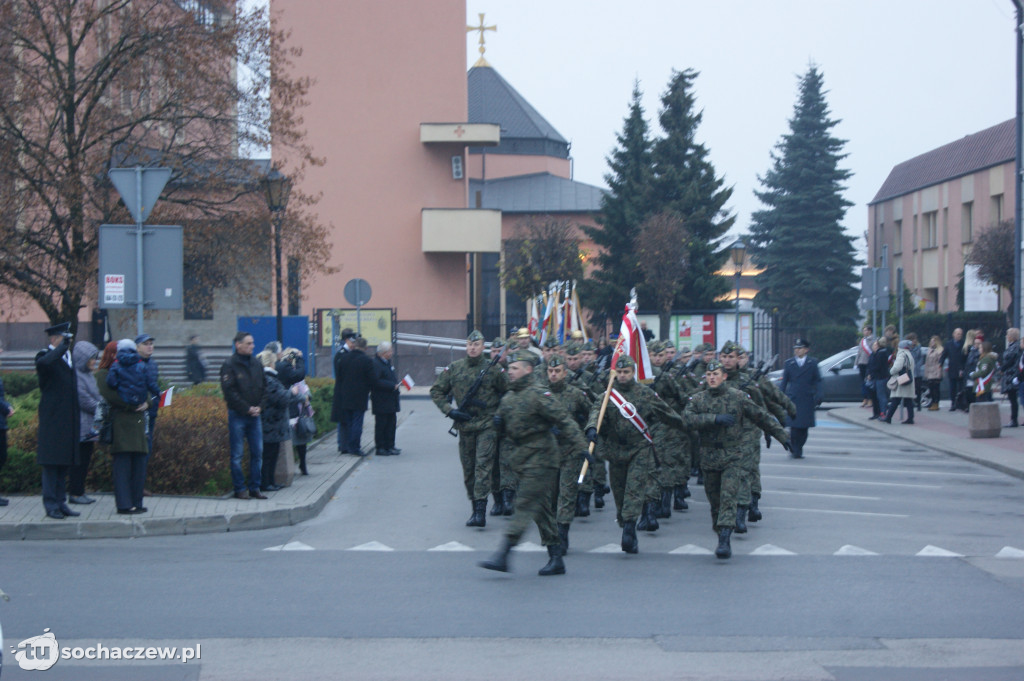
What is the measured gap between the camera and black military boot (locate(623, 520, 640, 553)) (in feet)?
30.1

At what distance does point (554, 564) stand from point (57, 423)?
5219 millimetres

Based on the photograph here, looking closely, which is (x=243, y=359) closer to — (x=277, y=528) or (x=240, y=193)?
(x=277, y=528)

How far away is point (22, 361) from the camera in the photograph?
3353 cm

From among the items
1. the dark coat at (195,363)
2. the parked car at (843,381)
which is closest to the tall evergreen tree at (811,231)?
the parked car at (843,381)

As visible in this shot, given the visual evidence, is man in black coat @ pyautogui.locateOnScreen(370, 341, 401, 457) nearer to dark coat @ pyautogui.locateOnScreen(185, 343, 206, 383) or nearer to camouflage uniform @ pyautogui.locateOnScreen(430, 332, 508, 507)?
camouflage uniform @ pyautogui.locateOnScreen(430, 332, 508, 507)

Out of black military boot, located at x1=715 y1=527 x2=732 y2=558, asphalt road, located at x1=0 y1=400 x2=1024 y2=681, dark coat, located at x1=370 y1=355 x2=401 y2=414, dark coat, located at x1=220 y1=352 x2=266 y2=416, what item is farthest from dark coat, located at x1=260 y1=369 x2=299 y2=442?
black military boot, located at x1=715 y1=527 x2=732 y2=558

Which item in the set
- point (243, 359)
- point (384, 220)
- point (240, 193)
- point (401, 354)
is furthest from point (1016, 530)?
point (384, 220)

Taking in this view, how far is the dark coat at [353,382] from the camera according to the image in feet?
54.5

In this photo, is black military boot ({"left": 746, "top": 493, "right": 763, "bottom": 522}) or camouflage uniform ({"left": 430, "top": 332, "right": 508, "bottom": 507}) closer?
camouflage uniform ({"left": 430, "top": 332, "right": 508, "bottom": 507})

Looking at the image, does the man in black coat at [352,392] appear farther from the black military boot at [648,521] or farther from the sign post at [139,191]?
the black military boot at [648,521]

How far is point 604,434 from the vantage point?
31.7 ft

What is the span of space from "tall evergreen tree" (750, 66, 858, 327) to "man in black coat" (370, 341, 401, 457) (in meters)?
41.1

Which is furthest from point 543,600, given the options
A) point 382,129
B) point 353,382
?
point 382,129

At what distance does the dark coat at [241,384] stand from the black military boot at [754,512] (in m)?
5.37
